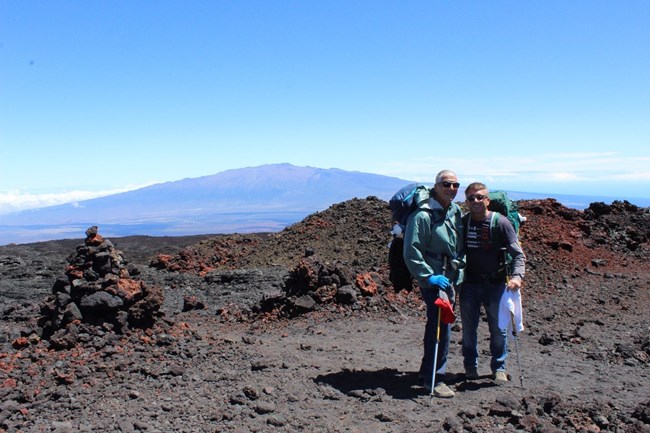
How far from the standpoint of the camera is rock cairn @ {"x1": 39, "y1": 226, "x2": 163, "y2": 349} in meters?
6.88

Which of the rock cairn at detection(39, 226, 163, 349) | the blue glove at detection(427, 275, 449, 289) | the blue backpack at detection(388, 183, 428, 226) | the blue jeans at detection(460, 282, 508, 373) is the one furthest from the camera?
the rock cairn at detection(39, 226, 163, 349)

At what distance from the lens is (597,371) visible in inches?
244

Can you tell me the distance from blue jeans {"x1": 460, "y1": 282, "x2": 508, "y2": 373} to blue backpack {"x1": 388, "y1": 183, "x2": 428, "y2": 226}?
3.42 ft

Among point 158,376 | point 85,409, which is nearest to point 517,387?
point 158,376

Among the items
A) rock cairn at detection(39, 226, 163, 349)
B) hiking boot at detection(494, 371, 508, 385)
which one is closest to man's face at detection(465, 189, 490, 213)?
hiking boot at detection(494, 371, 508, 385)

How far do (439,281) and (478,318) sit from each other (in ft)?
2.96

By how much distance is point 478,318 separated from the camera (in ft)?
18.0

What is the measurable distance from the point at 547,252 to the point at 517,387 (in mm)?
9262

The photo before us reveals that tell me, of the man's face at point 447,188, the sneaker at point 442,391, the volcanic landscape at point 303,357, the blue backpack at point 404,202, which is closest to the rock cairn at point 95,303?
the volcanic landscape at point 303,357

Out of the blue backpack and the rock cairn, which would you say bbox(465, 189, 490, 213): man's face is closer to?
the blue backpack

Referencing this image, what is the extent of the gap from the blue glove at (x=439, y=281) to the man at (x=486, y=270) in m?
0.61

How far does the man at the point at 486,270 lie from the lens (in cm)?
521

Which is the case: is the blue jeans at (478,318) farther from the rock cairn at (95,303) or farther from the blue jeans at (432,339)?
the rock cairn at (95,303)

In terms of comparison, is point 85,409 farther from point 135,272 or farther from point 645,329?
point 645,329
